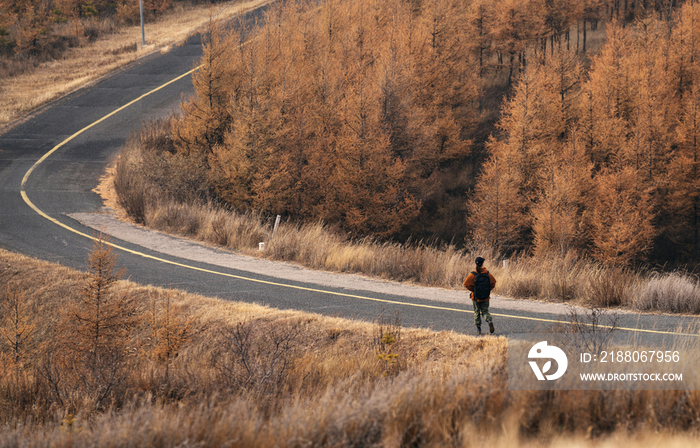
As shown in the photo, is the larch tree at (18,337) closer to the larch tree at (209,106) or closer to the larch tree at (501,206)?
the larch tree at (209,106)

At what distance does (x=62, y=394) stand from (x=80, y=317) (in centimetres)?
230

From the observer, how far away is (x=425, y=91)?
120 feet

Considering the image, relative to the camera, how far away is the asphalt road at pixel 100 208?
10.9 meters

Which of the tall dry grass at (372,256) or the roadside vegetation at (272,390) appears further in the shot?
the tall dry grass at (372,256)

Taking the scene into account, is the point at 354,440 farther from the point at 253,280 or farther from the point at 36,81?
the point at 36,81

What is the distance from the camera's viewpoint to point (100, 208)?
22125 millimetres

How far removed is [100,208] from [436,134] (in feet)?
74.4

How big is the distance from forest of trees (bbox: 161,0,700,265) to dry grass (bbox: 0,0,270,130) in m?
7.37

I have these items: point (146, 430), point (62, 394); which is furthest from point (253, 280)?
point (146, 430)

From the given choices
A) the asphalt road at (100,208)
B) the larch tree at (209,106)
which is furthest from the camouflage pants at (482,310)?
the larch tree at (209,106)

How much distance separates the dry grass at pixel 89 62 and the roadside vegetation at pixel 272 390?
2533cm

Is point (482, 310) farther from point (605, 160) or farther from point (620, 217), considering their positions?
point (605, 160)

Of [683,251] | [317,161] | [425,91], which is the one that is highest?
[425,91]

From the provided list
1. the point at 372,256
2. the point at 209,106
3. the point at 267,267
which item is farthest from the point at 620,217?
the point at 267,267
